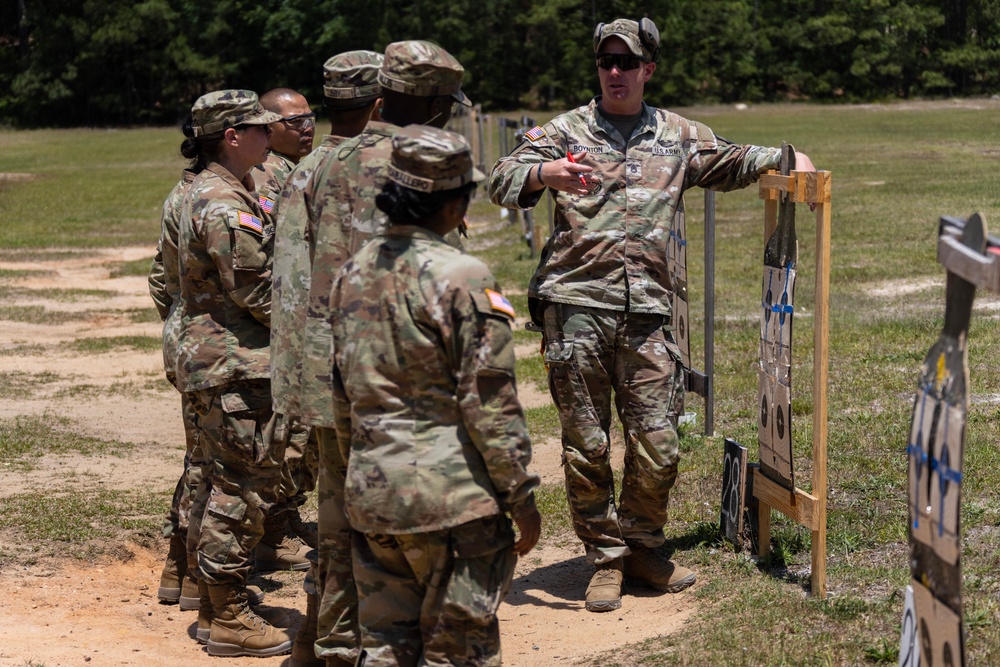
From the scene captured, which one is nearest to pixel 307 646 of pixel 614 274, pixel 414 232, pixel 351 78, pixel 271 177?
pixel 614 274

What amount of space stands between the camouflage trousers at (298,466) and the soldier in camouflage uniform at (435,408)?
2.23 metres

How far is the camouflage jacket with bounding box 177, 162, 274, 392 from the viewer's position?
525cm

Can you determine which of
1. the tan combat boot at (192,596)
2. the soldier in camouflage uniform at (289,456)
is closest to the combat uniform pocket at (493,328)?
the soldier in camouflage uniform at (289,456)

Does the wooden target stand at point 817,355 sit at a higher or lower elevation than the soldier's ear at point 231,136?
lower

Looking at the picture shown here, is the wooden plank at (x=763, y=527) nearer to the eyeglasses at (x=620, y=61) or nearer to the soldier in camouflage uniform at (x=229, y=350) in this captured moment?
the eyeglasses at (x=620, y=61)

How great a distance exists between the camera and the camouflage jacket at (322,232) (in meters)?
4.32

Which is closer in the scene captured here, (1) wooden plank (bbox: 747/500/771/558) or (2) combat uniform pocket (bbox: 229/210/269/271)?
(2) combat uniform pocket (bbox: 229/210/269/271)

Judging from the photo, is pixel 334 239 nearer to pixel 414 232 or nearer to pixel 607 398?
pixel 414 232

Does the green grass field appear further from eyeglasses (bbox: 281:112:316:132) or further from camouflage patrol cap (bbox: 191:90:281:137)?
camouflage patrol cap (bbox: 191:90:281:137)

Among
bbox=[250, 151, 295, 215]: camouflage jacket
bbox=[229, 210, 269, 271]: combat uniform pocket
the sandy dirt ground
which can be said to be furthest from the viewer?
bbox=[250, 151, 295, 215]: camouflage jacket

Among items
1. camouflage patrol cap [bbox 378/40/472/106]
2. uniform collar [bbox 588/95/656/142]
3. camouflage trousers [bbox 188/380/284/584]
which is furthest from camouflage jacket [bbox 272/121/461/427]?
uniform collar [bbox 588/95/656/142]

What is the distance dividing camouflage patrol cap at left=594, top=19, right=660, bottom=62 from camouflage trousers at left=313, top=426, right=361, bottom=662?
2209 millimetres

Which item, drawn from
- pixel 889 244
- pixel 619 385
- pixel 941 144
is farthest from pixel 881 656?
pixel 941 144

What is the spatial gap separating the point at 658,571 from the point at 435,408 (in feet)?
7.72
